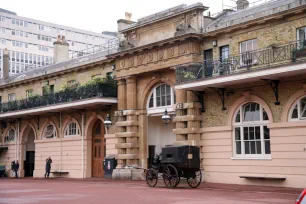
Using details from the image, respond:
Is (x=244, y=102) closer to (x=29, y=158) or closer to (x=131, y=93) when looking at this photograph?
(x=131, y=93)

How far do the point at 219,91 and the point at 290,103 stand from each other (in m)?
3.80

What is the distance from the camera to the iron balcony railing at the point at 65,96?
92.0 feet

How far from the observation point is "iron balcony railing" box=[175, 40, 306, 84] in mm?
19508

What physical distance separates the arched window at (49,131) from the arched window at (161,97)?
9930 mm

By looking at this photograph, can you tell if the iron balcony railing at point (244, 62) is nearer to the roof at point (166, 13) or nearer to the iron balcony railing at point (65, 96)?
the roof at point (166, 13)

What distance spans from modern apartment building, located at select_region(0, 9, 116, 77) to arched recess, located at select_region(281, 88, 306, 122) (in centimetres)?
5945

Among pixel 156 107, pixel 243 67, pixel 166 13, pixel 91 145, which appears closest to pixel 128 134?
pixel 156 107

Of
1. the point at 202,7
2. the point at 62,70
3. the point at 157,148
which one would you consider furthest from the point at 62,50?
the point at 202,7

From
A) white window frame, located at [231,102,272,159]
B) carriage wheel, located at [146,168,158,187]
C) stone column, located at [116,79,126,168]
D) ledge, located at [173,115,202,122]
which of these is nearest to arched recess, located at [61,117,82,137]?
stone column, located at [116,79,126,168]

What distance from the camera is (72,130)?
3206 centimetres

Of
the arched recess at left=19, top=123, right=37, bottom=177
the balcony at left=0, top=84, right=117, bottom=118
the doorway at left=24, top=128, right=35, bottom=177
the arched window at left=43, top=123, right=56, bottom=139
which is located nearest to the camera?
the balcony at left=0, top=84, right=117, bottom=118

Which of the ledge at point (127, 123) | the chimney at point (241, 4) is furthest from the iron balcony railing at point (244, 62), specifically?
the chimney at point (241, 4)

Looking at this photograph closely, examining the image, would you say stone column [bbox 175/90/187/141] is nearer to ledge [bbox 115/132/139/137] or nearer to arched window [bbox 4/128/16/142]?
ledge [bbox 115/132/139/137]

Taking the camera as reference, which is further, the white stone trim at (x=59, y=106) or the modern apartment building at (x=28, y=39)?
the modern apartment building at (x=28, y=39)
